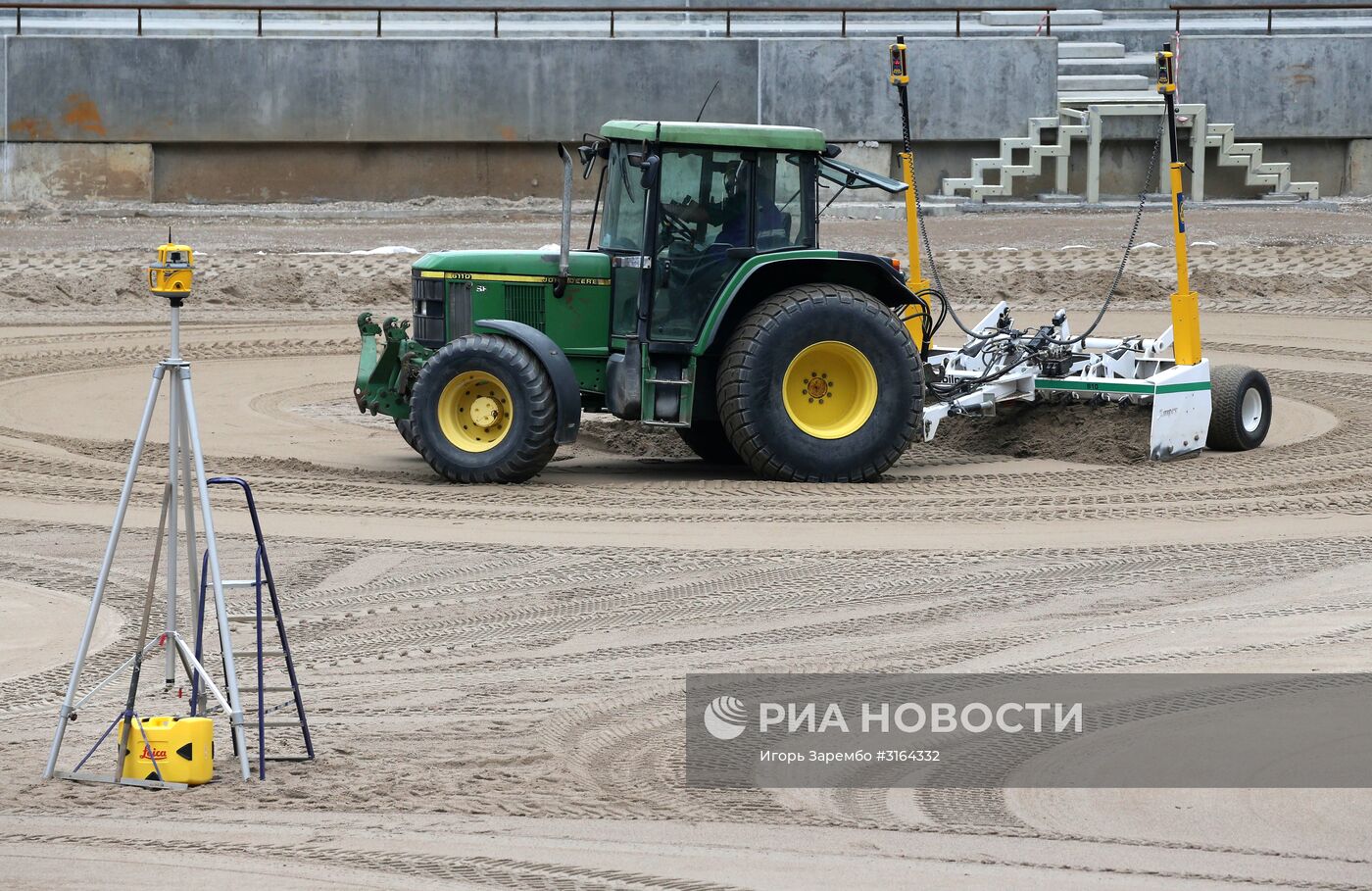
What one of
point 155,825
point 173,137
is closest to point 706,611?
point 155,825

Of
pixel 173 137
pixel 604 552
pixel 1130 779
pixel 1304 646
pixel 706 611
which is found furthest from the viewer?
pixel 173 137

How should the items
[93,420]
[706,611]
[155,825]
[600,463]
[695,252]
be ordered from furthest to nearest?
[93,420]
[600,463]
[695,252]
[706,611]
[155,825]

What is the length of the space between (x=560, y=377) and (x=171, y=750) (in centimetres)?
537

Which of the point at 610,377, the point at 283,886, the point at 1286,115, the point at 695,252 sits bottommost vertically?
the point at 283,886

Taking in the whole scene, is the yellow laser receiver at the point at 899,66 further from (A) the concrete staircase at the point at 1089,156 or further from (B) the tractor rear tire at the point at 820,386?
(A) the concrete staircase at the point at 1089,156

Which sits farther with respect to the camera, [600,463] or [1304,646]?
[600,463]

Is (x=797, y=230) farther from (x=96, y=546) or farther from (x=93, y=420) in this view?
(x=93, y=420)

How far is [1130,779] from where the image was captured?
5762 millimetres

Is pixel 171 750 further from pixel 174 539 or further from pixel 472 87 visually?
pixel 472 87

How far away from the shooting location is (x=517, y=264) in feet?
37.2

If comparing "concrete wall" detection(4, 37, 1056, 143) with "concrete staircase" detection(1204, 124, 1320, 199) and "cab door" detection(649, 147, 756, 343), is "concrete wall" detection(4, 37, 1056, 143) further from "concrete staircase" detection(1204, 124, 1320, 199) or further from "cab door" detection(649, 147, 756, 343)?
"cab door" detection(649, 147, 756, 343)

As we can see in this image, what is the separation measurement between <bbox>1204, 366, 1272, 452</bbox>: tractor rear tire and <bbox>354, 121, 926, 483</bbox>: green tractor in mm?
2334

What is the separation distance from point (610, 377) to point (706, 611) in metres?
3.47

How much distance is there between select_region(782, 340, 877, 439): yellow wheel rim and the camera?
11.2m
